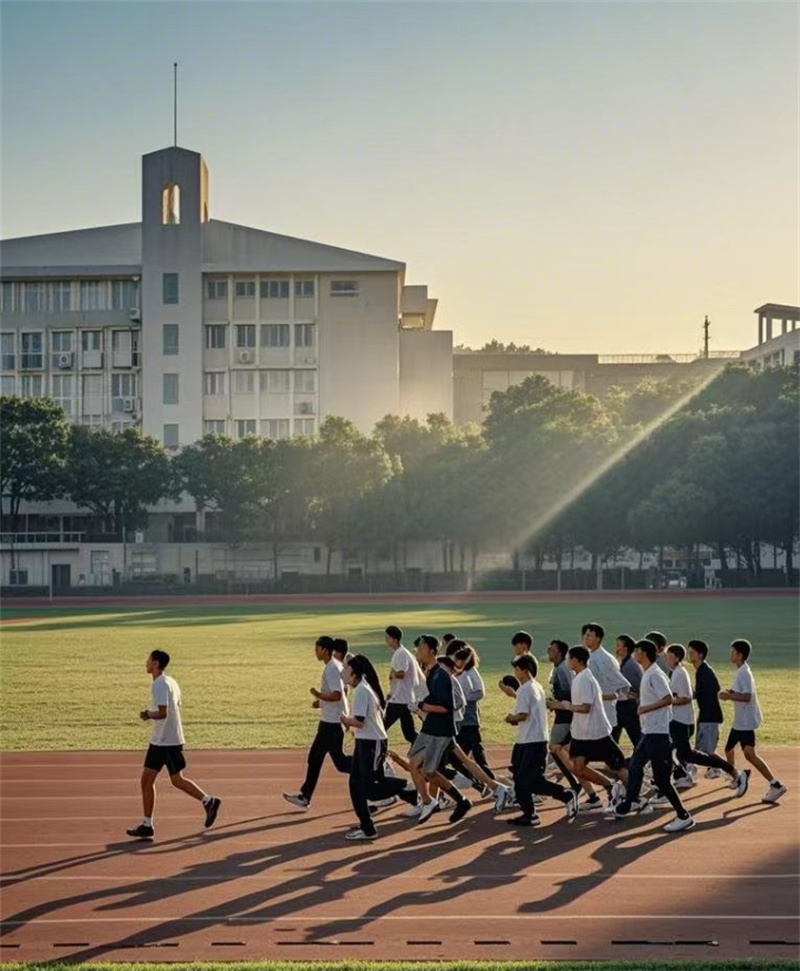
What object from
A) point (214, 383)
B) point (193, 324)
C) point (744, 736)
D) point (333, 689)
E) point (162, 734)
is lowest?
point (744, 736)

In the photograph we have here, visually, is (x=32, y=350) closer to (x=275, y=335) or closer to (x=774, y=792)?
(x=275, y=335)

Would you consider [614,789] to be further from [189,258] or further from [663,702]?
[189,258]

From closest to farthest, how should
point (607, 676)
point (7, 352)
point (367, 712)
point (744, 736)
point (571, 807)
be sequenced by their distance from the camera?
point (367, 712), point (571, 807), point (607, 676), point (744, 736), point (7, 352)

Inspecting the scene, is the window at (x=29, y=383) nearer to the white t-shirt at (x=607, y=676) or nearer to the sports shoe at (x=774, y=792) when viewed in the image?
the white t-shirt at (x=607, y=676)

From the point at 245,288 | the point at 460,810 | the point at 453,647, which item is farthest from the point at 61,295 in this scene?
the point at 460,810

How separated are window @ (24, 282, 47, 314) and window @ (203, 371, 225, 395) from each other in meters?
11.6

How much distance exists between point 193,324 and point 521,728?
7473 centimetres

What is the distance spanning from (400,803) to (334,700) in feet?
7.35

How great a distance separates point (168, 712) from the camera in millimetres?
13570

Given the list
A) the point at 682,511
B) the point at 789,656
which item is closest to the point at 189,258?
the point at 682,511

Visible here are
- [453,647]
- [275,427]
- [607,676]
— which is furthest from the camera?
[275,427]

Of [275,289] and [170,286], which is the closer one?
[170,286]

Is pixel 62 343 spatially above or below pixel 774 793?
above

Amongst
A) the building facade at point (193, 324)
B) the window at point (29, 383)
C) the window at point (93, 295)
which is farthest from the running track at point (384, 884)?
the window at point (29, 383)
